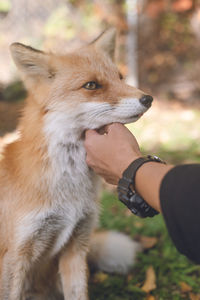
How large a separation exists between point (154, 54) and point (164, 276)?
5298mm

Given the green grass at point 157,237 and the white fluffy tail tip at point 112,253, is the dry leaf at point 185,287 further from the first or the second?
the white fluffy tail tip at point 112,253

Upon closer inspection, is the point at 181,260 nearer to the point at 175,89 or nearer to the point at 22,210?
the point at 22,210

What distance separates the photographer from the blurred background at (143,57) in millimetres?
3613

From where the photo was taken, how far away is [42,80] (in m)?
1.85

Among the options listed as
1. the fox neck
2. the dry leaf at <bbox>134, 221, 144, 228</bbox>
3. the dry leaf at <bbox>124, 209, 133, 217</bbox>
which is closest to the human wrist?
the fox neck

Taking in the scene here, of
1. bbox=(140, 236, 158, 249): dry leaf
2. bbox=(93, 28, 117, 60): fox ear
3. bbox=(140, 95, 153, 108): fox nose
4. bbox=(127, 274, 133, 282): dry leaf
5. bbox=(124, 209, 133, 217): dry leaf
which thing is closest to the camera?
bbox=(140, 95, 153, 108): fox nose

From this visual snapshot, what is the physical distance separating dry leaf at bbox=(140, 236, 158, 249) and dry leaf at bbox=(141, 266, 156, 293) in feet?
0.95

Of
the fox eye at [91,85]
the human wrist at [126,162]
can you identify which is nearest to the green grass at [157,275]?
the human wrist at [126,162]

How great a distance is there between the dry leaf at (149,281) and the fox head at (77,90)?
Result: 137 cm

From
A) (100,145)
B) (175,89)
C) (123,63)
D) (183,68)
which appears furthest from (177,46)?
(100,145)

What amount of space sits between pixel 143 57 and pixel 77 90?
5.29 metres

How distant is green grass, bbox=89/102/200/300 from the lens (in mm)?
2354

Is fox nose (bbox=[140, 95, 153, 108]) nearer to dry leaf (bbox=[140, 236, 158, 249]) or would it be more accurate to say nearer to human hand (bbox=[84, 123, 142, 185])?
human hand (bbox=[84, 123, 142, 185])

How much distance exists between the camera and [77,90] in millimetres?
1759
